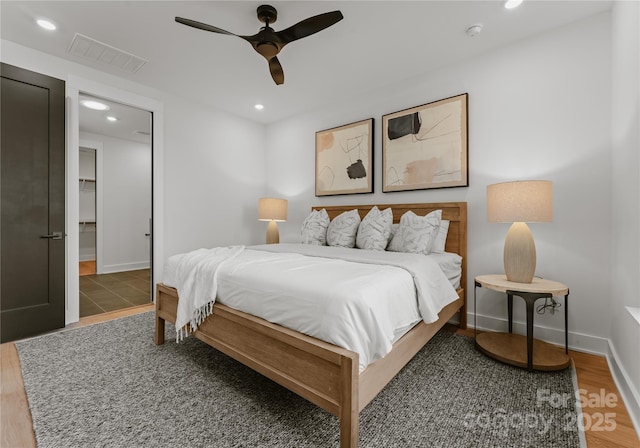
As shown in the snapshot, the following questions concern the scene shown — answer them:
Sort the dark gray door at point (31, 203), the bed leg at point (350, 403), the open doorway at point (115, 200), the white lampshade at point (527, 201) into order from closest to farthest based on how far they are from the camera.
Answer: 1. the bed leg at point (350, 403)
2. the white lampshade at point (527, 201)
3. the dark gray door at point (31, 203)
4. the open doorway at point (115, 200)

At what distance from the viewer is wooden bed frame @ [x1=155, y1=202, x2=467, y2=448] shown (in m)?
1.17

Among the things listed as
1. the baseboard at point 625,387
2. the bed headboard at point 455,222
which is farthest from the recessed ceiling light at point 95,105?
the baseboard at point 625,387

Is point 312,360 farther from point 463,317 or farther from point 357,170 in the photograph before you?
point 357,170

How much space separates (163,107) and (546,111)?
13.5 feet

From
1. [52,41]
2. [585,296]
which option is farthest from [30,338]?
[585,296]

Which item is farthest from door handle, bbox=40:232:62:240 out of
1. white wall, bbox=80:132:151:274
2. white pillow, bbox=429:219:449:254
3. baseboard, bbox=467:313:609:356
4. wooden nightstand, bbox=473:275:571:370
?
baseboard, bbox=467:313:609:356

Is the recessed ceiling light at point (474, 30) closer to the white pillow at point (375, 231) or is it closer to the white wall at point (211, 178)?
the white pillow at point (375, 231)

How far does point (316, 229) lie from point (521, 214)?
206 centimetres

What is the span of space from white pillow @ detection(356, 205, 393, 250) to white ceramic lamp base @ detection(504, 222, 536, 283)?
1.05 m

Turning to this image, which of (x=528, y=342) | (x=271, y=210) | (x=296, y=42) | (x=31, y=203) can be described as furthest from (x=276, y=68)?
(x=528, y=342)

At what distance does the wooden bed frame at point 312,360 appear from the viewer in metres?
1.17

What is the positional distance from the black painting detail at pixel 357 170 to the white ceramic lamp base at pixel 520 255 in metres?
1.84

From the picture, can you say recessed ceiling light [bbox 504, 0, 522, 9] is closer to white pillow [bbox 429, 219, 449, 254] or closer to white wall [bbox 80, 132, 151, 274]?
white pillow [bbox 429, 219, 449, 254]

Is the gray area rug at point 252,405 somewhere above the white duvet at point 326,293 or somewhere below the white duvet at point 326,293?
below
